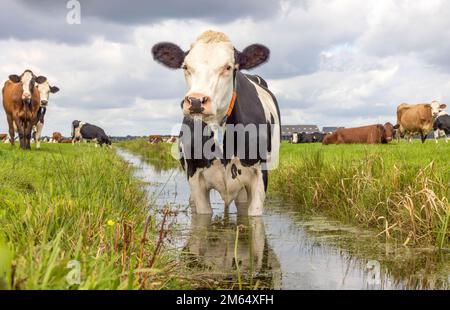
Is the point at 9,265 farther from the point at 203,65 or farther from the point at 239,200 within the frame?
the point at 239,200

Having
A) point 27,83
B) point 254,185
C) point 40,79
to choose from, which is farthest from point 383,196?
point 40,79

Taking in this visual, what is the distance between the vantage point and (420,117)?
29766mm

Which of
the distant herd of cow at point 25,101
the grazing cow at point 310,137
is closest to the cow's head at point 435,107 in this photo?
the distant herd of cow at point 25,101

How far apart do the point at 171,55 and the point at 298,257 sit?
→ 288 cm

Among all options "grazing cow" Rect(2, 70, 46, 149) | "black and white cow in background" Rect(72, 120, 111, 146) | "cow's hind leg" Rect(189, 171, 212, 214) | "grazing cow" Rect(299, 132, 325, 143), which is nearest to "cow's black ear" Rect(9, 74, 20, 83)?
"grazing cow" Rect(2, 70, 46, 149)

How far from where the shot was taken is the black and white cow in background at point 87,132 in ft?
139

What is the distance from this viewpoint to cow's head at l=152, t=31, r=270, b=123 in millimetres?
5270

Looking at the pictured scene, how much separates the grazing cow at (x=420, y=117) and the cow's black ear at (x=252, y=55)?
24.2m

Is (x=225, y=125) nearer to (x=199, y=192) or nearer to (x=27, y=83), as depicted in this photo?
(x=199, y=192)

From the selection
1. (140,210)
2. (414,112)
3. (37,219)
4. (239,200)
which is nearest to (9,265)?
(37,219)

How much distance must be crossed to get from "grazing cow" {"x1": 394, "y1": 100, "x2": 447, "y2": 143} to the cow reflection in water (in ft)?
79.9

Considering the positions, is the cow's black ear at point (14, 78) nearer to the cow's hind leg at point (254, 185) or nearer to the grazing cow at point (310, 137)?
the cow's hind leg at point (254, 185)

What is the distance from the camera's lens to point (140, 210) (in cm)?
642
